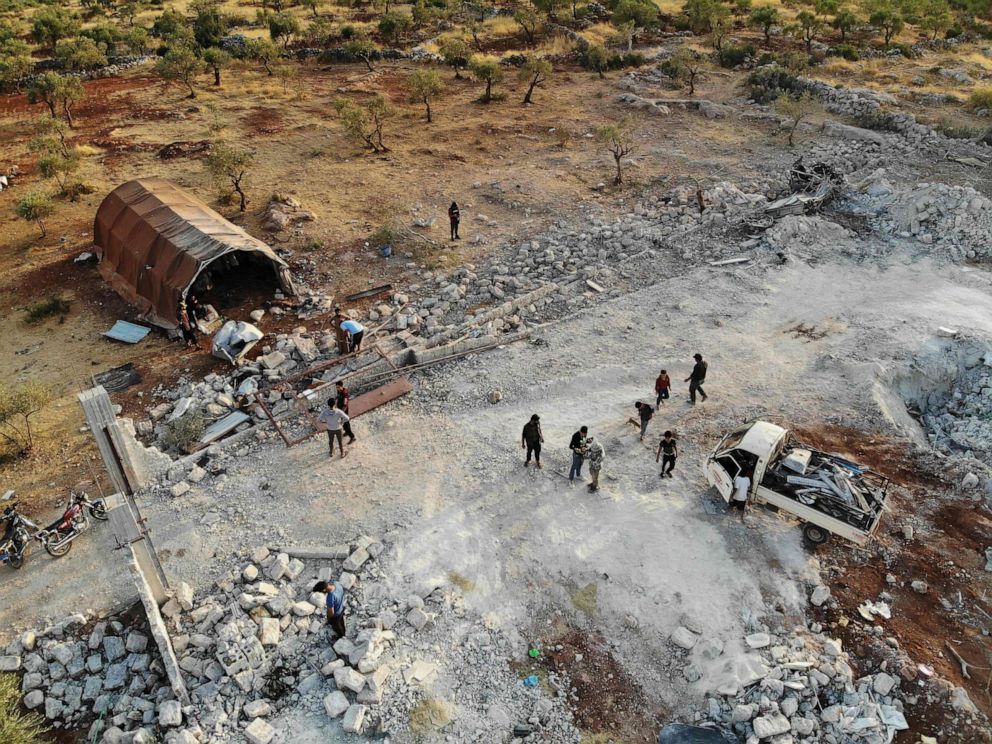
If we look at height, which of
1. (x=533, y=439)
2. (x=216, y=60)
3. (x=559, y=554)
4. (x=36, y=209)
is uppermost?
(x=216, y=60)

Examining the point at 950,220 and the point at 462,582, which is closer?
the point at 462,582

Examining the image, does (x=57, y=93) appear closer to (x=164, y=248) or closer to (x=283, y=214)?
(x=283, y=214)

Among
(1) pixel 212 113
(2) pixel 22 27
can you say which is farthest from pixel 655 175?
(2) pixel 22 27

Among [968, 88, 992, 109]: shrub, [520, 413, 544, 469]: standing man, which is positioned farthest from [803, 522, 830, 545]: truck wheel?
[968, 88, 992, 109]: shrub

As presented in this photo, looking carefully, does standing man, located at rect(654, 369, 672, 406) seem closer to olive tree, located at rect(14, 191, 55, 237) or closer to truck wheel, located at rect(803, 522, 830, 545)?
truck wheel, located at rect(803, 522, 830, 545)

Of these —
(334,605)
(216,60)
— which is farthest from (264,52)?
(334,605)

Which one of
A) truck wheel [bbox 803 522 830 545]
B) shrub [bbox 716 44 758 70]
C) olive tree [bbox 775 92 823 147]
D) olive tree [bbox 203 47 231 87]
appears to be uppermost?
olive tree [bbox 203 47 231 87]
